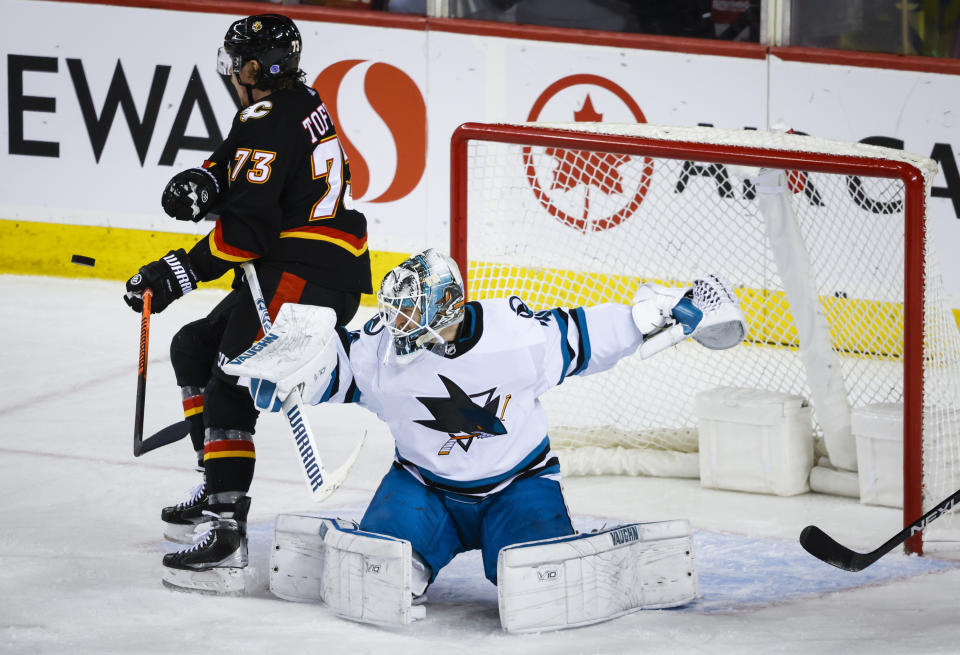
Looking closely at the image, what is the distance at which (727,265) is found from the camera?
4957 mm

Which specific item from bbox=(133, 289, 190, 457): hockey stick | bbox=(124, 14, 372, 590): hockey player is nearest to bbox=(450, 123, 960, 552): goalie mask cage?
bbox=(124, 14, 372, 590): hockey player

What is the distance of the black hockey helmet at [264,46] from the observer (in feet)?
11.2

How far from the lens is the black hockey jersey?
3.31 m

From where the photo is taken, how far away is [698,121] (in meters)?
5.53

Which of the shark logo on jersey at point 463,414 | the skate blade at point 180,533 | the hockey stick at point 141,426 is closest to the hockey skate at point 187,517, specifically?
the skate blade at point 180,533

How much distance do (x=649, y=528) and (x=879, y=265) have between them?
211 centimetres

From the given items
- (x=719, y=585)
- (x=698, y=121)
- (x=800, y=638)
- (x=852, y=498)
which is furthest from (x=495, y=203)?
(x=800, y=638)

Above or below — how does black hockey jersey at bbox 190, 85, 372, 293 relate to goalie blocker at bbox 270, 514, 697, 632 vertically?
above

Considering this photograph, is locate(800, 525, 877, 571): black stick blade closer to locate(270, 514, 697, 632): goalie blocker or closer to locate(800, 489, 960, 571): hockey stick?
locate(800, 489, 960, 571): hockey stick

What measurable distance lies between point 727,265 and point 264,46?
205 centimetres

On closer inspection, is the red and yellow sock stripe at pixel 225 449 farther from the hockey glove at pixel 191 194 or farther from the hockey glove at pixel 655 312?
the hockey glove at pixel 655 312

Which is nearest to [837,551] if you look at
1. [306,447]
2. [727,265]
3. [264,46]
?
[306,447]

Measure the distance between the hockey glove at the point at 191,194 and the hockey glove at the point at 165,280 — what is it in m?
0.10

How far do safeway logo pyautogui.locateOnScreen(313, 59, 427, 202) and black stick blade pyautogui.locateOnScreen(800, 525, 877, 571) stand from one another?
314 centimetres
